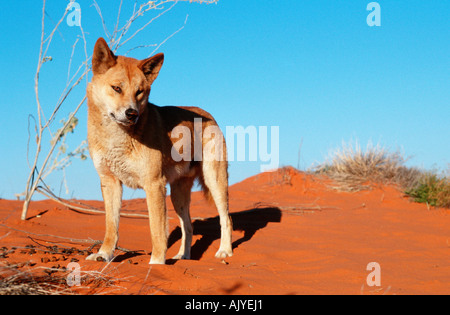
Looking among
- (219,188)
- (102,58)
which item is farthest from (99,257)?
(102,58)

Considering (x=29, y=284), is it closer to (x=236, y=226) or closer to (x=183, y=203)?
(x=183, y=203)

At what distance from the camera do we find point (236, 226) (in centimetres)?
762

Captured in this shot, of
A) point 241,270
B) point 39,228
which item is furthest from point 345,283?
point 39,228

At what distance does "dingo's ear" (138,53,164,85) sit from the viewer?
459 cm

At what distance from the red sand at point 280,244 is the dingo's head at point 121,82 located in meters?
1.50

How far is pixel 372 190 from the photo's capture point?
1148 centimetres

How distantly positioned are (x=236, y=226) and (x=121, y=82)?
4104 mm

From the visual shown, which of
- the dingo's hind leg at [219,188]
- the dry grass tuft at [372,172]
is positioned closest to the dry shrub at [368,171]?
the dry grass tuft at [372,172]

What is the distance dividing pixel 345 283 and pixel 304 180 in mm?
8720

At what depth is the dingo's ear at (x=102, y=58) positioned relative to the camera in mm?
4348

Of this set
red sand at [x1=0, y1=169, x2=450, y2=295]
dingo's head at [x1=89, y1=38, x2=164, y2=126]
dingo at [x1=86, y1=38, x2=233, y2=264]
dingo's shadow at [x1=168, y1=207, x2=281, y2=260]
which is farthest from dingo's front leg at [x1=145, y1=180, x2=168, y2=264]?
dingo's shadow at [x1=168, y1=207, x2=281, y2=260]

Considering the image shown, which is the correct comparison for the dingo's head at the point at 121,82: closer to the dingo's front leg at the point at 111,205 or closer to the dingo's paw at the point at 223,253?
the dingo's front leg at the point at 111,205
